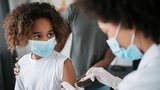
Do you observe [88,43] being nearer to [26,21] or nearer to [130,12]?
[26,21]

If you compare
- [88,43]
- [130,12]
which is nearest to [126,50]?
[130,12]

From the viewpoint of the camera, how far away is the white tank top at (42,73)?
1.26 metres

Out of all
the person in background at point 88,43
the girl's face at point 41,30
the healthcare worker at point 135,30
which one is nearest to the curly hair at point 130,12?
the healthcare worker at point 135,30

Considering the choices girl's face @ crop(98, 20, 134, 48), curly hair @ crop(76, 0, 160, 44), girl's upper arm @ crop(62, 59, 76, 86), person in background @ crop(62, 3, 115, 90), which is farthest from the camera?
person in background @ crop(62, 3, 115, 90)

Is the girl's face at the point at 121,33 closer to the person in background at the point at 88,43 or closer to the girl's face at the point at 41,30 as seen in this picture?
Result: the girl's face at the point at 41,30

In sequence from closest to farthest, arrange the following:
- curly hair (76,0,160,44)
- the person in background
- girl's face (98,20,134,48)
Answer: curly hair (76,0,160,44)
girl's face (98,20,134,48)
the person in background

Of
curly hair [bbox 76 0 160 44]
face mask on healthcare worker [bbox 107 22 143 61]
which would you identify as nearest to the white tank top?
face mask on healthcare worker [bbox 107 22 143 61]

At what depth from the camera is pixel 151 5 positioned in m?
0.71

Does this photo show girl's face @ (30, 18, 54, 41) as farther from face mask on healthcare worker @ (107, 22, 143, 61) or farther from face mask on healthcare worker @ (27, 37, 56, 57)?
face mask on healthcare worker @ (107, 22, 143, 61)

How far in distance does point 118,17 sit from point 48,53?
662 mm

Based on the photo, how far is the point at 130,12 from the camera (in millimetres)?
730

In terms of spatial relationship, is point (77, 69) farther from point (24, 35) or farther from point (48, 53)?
point (24, 35)

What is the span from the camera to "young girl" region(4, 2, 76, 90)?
125cm

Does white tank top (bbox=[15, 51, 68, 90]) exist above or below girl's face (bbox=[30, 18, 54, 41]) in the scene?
below
